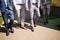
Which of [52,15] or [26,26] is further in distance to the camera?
[52,15]

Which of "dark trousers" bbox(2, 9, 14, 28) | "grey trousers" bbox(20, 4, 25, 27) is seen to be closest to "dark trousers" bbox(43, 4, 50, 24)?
"grey trousers" bbox(20, 4, 25, 27)

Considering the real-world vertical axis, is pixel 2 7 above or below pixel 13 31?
above

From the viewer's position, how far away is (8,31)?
10.1ft

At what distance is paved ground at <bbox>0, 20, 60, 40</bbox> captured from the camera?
9.64 ft

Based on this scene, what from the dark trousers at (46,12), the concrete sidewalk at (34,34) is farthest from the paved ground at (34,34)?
the dark trousers at (46,12)

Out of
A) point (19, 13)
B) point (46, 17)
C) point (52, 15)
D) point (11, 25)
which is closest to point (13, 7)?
point (19, 13)

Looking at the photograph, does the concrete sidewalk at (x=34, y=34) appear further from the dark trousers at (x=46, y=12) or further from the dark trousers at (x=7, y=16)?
the dark trousers at (x=46, y=12)

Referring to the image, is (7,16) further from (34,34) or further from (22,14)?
(34,34)

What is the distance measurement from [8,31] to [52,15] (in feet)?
4.34

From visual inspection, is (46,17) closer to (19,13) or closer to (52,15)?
(52,15)

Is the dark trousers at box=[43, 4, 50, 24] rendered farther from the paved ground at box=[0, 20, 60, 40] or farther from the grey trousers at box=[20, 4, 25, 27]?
the grey trousers at box=[20, 4, 25, 27]

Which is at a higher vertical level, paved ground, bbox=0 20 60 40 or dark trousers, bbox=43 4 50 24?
dark trousers, bbox=43 4 50 24

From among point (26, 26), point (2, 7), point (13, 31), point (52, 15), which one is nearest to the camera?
point (2, 7)

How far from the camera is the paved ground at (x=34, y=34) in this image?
2939 millimetres
